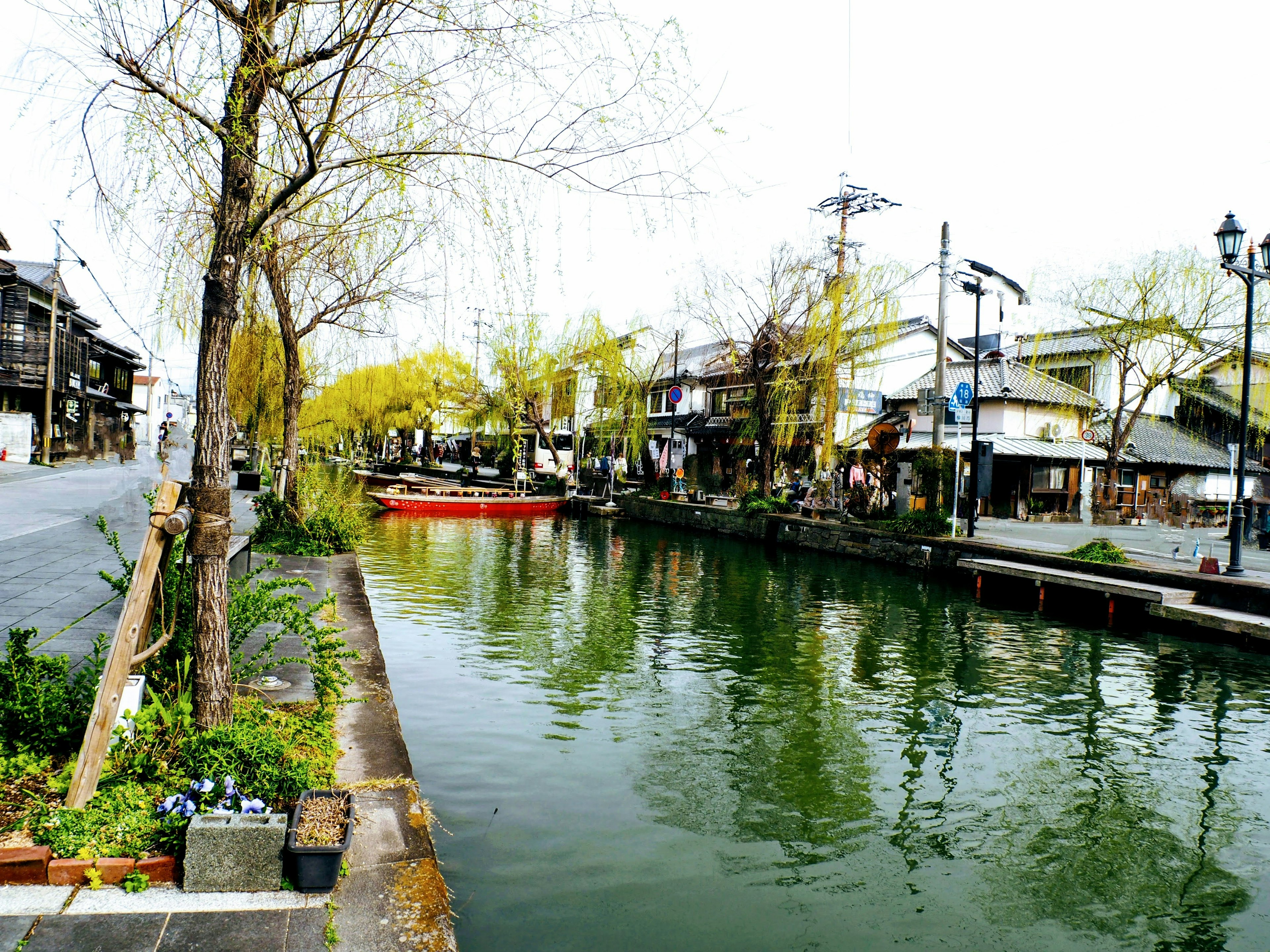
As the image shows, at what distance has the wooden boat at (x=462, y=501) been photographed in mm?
30438

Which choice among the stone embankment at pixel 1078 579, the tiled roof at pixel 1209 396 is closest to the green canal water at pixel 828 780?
the stone embankment at pixel 1078 579

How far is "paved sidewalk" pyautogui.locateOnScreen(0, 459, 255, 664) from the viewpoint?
6.94 metres

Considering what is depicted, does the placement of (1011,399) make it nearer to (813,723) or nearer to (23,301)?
(813,723)

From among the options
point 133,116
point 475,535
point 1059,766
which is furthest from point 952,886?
point 475,535

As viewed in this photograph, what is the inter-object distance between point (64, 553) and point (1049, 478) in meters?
28.3

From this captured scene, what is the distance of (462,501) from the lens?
31.1 metres

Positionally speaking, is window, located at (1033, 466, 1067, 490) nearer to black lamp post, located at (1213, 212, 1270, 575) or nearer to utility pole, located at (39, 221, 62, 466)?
black lamp post, located at (1213, 212, 1270, 575)

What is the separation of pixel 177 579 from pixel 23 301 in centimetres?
3537

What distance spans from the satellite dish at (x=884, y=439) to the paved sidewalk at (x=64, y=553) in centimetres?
1575

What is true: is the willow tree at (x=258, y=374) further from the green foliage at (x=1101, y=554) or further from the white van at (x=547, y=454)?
the white van at (x=547, y=454)

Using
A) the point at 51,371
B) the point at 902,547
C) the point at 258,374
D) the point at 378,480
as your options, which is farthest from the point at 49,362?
the point at 902,547

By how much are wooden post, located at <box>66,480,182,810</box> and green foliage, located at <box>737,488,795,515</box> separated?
23.3 metres

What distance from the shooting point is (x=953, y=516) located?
66.9ft

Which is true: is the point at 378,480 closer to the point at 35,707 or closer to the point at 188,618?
the point at 188,618
